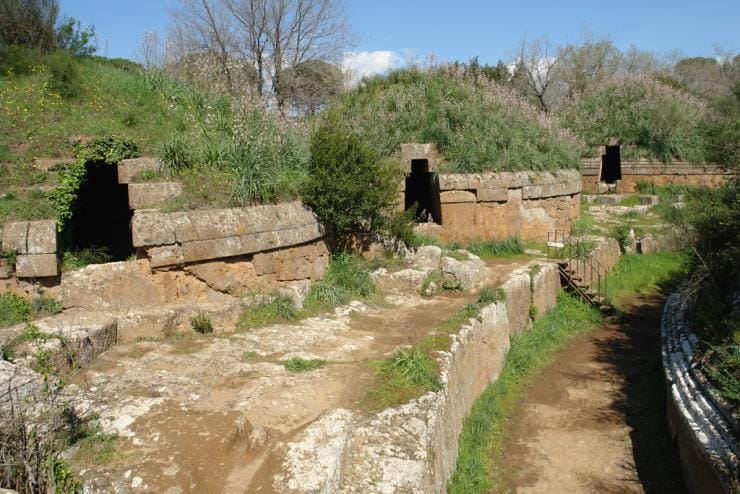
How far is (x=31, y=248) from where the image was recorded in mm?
6066

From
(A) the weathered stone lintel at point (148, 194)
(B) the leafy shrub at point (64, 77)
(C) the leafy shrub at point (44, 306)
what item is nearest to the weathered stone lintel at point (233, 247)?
(A) the weathered stone lintel at point (148, 194)

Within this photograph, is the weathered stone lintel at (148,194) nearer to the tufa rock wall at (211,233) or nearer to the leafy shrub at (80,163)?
the tufa rock wall at (211,233)

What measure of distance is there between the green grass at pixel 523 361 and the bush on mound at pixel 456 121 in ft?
9.93

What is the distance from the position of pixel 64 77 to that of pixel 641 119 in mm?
17522

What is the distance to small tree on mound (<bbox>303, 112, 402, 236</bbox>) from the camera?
306 inches

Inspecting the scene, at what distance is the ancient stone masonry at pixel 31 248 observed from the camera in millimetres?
6035

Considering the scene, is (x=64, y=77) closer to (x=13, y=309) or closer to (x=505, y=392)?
(x=13, y=309)

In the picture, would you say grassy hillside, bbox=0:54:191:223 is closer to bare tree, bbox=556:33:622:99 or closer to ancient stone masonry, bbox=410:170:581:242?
ancient stone masonry, bbox=410:170:581:242

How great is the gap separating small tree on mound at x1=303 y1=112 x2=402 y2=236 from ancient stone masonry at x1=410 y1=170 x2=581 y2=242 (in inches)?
128

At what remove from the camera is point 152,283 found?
6461 millimetres

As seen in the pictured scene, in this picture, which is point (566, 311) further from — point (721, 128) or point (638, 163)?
point (638, 163)

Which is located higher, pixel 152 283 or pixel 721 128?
pixel 721 128

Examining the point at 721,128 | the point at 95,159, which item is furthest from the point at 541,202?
the point at 95,159

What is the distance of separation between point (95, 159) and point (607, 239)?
1054 centimetres
